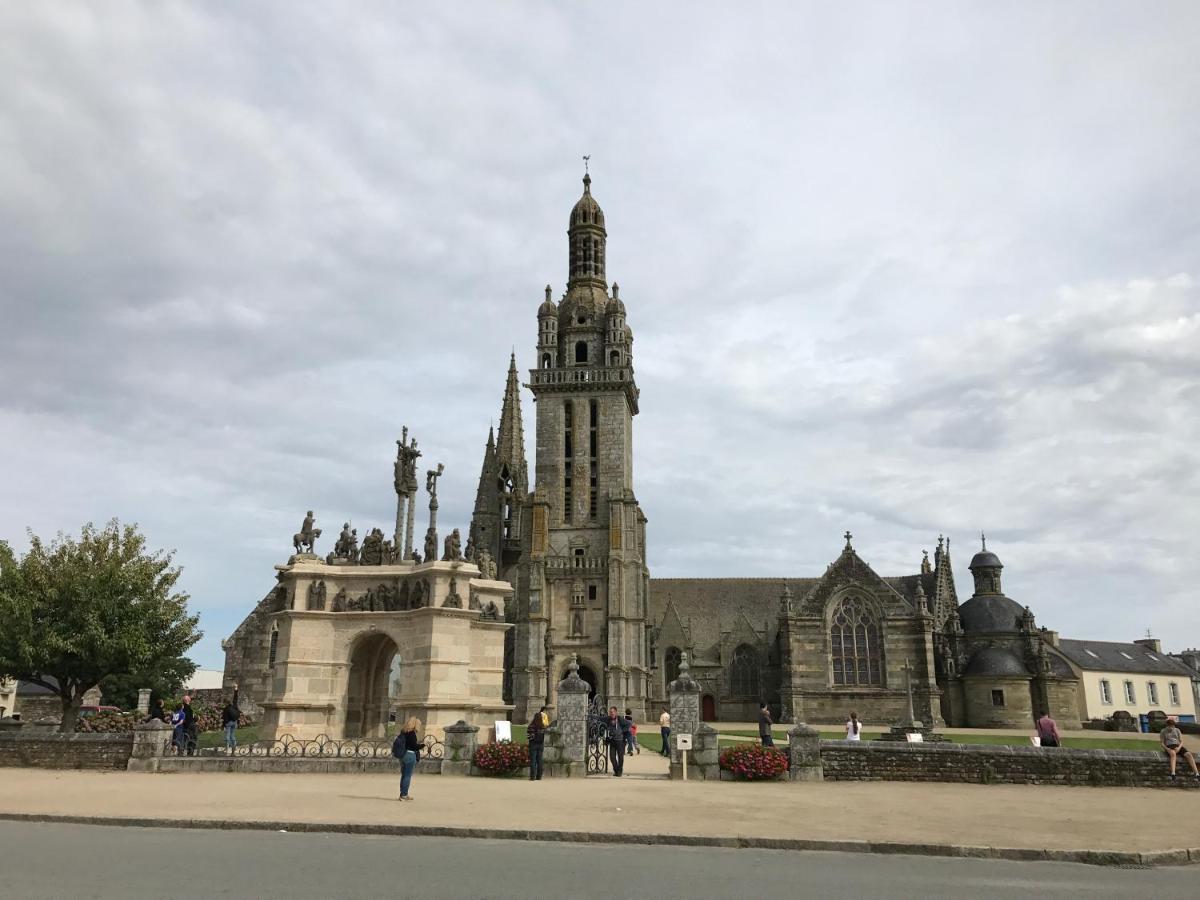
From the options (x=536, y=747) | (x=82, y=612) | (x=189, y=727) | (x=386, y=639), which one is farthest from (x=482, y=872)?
(x=82, y=612)

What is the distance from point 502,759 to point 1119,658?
55490mm

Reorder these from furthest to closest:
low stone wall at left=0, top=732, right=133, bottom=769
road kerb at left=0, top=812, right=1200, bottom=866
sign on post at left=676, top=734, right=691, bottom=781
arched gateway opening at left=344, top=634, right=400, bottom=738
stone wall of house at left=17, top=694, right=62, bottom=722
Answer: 1. stone wall of house at left=17, top=694, right=62, bottom=722
2. arched gateway opening at left=344, top=634, right=400, bottom=738
3. low stone wall at left=0, top=732, right=133, bottom=769
4. sign on post at left=676, top=734, right=691, bottom=781
5. road kerb at left=0, top=812, right=1200, bottom=866

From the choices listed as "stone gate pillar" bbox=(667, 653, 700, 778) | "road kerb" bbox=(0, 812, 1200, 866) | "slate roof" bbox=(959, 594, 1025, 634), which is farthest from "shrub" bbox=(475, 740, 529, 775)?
"slate roof" bbox=(959, 594, 1025, 634)

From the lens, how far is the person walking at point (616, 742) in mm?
A: 19344

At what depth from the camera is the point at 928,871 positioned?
9.53m

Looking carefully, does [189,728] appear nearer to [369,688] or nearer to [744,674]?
[369,688]

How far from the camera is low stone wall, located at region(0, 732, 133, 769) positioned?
19703 millimetres

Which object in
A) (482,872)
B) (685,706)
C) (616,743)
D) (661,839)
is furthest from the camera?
(685,706)

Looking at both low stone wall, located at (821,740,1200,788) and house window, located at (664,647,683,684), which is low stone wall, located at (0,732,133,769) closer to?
low stone wall, located at (821,740,1200,788)

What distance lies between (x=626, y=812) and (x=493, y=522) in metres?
51.0

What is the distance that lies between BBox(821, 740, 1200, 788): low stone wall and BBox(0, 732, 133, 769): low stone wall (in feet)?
49.9

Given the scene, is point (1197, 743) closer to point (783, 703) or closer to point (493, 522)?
point (783, 703)

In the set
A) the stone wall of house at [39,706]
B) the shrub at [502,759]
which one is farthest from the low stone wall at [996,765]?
the stone wall of house at [39,706]

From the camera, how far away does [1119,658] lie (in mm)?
59500
